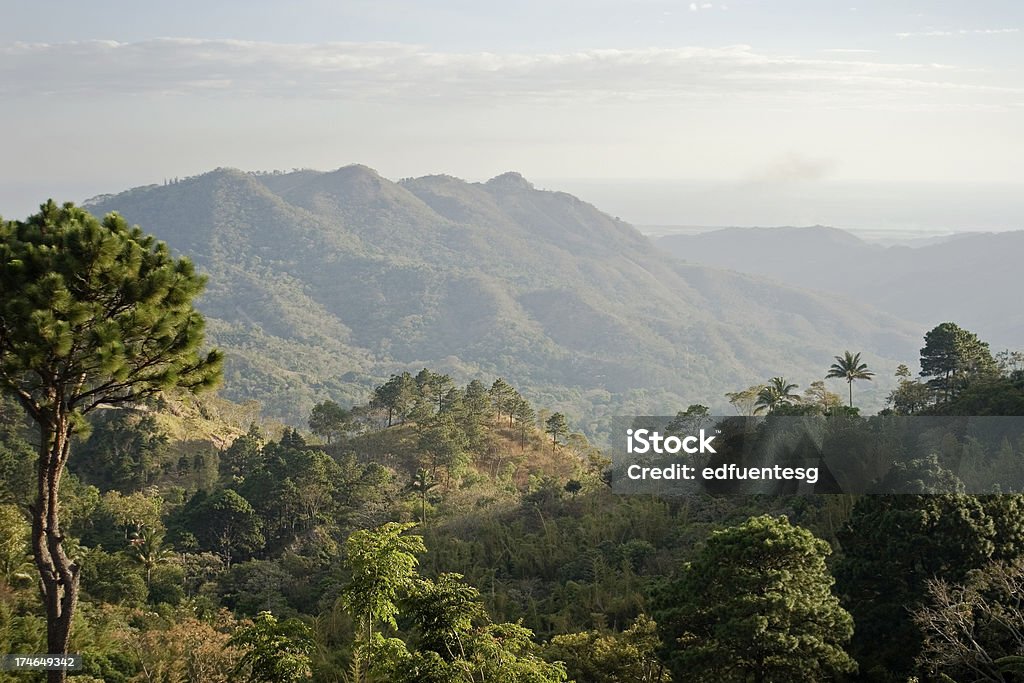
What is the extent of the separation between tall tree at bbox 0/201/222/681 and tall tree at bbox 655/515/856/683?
27.6ft

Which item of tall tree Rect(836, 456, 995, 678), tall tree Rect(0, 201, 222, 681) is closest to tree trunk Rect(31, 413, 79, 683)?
tall tree Rect(0, 201, 222, 681)

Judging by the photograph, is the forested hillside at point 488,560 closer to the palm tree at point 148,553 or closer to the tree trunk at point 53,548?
the palm tree at point 148,553

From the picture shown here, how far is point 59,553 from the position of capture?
10352 mm

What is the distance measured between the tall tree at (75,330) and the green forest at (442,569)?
0.03m

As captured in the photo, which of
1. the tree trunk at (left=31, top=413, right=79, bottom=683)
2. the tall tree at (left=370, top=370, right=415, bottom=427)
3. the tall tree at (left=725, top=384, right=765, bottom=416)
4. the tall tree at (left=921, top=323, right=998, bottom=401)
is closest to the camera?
the tree trunk at (left=31, top=413, right=79, bottom=683)

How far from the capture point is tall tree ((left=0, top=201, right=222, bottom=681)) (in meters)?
9.47

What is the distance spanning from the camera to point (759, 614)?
13.3 metres

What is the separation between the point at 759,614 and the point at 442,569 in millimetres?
15705

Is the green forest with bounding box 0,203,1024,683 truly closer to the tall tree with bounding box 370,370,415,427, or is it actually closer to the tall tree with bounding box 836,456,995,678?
the tall tree with bounding box 836,456,995,678

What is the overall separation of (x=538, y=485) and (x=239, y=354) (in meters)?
117

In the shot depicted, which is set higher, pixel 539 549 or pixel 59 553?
pixel 59 553

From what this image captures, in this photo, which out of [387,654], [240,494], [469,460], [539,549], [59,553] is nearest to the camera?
[387,654]

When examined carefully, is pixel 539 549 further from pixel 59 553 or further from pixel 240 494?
pixel 59 553

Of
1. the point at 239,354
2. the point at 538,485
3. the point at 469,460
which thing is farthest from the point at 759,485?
the point at 239,354
